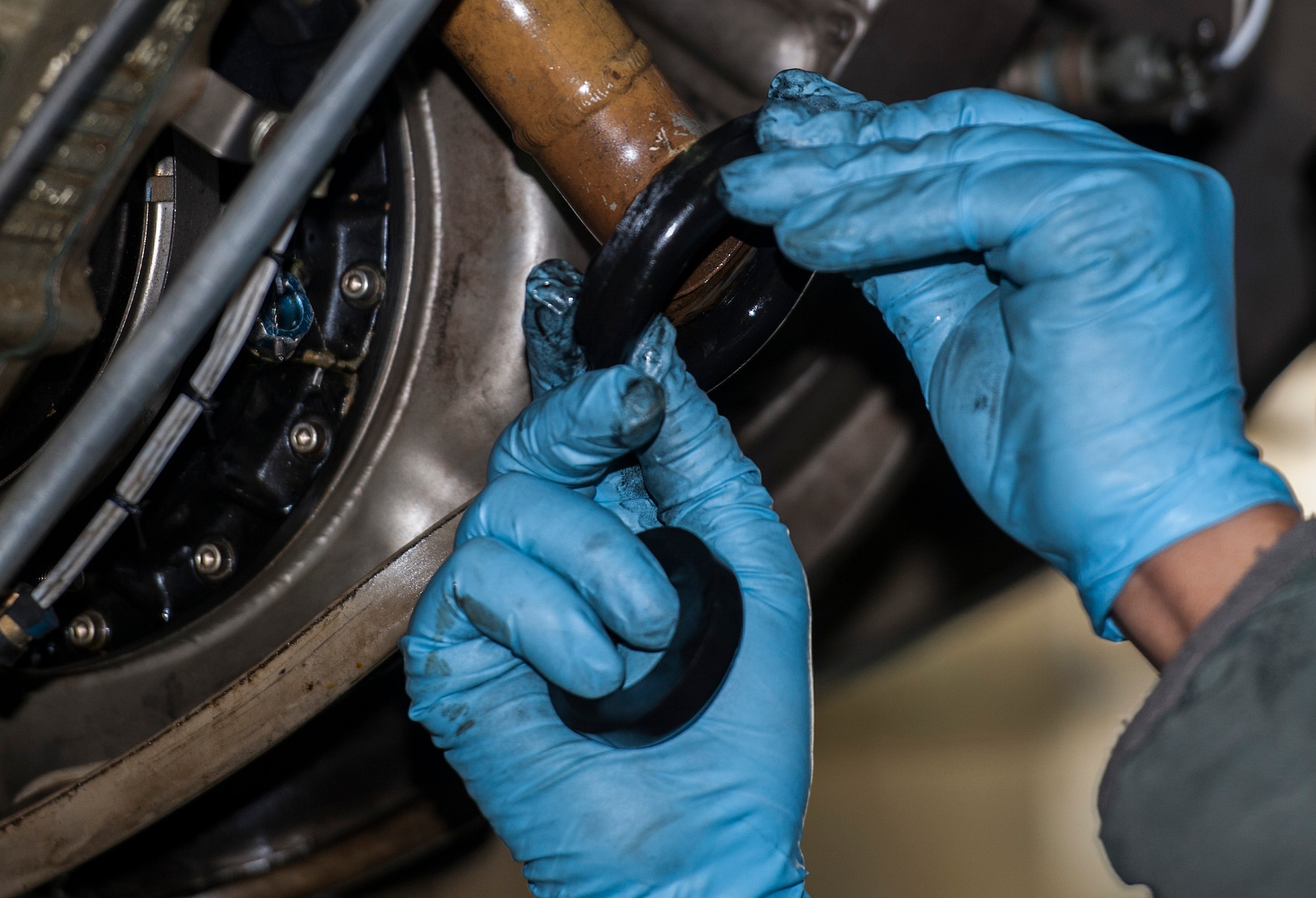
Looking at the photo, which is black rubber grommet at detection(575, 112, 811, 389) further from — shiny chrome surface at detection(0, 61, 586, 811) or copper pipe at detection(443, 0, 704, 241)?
shiny chrome surface at detection(0, 61, 586, 811)

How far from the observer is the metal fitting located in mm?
760

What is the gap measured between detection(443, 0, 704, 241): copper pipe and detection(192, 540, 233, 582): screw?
46 cm

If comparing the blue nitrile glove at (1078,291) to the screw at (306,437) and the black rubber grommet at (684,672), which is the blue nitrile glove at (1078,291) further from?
the screw at (306,437)

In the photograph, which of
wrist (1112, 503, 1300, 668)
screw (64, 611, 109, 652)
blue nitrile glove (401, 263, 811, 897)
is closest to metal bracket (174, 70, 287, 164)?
blue nitrile glove (401, 263, 811, 897)

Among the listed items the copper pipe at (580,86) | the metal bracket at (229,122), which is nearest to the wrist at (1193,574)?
the copper pipe at (580,86)

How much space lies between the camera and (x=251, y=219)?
0.53 m

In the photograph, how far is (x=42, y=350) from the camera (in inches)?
22.1

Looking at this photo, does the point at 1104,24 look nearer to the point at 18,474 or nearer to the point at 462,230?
the point at 462,230

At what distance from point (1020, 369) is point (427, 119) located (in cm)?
53

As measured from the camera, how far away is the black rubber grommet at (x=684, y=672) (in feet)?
1.80

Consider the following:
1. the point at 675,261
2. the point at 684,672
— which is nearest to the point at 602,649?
the point at 684,672

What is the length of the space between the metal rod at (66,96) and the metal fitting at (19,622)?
37 centimetres

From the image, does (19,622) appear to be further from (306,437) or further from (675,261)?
(675,261)

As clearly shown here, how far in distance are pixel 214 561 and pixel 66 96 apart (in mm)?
444
